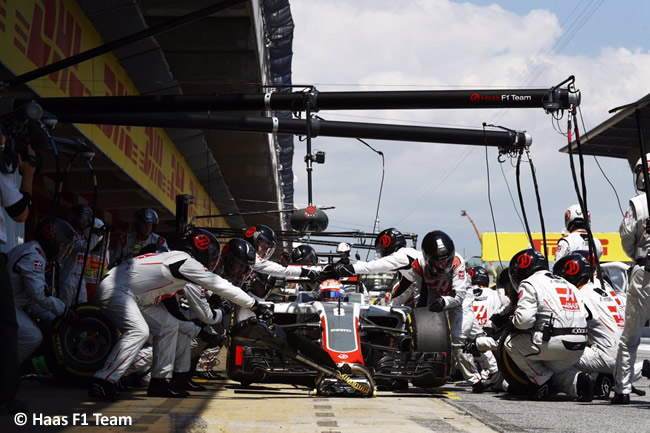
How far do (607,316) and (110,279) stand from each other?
4.82 meters

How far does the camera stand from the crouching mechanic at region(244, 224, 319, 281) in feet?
38.7

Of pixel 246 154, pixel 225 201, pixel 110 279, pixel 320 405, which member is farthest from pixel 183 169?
pixel 320 405

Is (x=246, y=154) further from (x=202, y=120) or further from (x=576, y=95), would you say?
(x=576, y=95)

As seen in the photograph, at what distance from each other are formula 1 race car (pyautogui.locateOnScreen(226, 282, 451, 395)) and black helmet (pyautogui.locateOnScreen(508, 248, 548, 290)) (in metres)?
0.84

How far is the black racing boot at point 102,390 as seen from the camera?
6965mm

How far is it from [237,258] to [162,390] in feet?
6.73

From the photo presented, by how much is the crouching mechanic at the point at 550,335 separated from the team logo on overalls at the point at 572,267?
72 cm

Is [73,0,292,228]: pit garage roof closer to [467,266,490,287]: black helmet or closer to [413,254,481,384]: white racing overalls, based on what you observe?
[413,254,481,384]: white racing overalls

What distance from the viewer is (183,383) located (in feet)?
27.0

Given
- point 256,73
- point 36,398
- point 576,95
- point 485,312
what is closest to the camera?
point 36,398

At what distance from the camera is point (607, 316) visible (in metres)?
8.98

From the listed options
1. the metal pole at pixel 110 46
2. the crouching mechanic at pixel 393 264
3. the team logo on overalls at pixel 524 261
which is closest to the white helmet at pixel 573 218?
the crouching mechanic at pixel 393 264

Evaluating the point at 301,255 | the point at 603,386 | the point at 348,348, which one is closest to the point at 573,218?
the point at 603,386

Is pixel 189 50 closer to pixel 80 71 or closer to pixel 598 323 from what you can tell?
pixel 80 71
